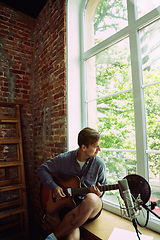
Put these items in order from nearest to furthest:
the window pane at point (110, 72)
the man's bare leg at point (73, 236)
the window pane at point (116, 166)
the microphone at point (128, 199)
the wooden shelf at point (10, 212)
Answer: the microphone at point (128, 199) → the man's bare leg at point (73, 236) → the window pane at point (116, 166) → the window pane at point (110, 72) → the wooden shelf at point (10, 212)

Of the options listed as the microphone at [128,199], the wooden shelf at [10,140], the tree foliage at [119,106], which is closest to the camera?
the microphone at [128,199]

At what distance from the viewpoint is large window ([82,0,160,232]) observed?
146 cm

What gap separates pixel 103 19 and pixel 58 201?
231cm

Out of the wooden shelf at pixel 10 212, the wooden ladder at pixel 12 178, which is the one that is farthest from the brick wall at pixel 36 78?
the wooden shelf at pixel 10 212

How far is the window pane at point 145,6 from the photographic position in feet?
5.00

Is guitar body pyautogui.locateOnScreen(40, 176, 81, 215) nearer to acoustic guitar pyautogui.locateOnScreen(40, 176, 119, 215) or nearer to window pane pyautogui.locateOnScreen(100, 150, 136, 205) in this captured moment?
acoustic guitar pyautogui.locateOnScreen(40, 176, 119, 215)

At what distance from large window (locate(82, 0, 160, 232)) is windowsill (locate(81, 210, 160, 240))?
5.7 inches

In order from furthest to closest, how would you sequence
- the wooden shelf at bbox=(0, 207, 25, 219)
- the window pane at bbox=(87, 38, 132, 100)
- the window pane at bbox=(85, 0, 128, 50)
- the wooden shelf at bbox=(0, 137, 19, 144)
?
the wooden shelf at bbox=(0, 137, 19, 144)
the wooden shelf at bbox=(0, 207, 25, 219)
the window pane at bbox=(85, 0, 128, 50)
the window pane at bbox=(87, 38, 132, 100)

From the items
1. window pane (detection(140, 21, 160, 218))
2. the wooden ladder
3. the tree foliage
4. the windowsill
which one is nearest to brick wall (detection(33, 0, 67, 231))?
the wooden ladder

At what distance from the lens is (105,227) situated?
1.46 metres

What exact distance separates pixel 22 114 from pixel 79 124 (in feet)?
4.19

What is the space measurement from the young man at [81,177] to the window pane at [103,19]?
1308 millimetres

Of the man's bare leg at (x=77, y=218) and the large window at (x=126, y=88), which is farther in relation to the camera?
the large window at (x=126, y=88)

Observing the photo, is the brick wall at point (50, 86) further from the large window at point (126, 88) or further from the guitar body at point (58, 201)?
the guitar body at point (58, 201)
